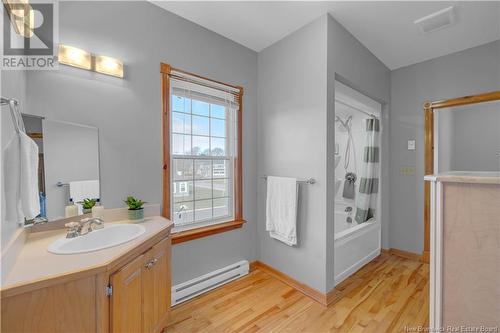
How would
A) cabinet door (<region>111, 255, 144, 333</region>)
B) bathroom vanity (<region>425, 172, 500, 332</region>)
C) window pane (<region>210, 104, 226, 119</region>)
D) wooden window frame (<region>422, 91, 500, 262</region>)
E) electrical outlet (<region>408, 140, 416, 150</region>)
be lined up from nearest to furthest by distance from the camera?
bathroom vanity (<region>425, 172, 500, 332</region>) → cabinet door (<region>111, 255, 144, 333</region>) → window pane (<region>210, 104, 226, 119</region>) → wooden window frame (<region>422, 91, 500, 262</region>) → electrical outlet (<region>408, 140, 416, 150</region>)

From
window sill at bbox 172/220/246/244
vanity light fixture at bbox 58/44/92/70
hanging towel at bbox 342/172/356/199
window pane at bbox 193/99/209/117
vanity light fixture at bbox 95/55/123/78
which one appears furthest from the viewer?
hanging towel at bbox 342/172/356/199

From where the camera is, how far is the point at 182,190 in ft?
7.22

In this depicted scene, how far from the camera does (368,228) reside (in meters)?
2.83

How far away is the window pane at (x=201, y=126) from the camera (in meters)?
2.27

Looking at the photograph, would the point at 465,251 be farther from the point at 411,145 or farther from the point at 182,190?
the point at 411,145

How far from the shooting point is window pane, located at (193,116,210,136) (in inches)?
89.4

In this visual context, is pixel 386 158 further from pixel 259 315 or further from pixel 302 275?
pixel 259 315

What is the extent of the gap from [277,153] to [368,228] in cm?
162

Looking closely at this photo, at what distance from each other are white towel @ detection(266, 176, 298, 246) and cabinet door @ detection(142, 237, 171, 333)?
1.16 metres

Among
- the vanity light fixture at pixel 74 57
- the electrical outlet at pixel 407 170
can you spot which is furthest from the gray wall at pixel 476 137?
the vanity light fixture at pixel 74 57

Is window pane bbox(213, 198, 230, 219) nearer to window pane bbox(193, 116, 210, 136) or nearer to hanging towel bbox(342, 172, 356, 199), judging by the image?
window pane bbox(193, 116, 210, 136)

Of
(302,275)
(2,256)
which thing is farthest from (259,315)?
(2,256)

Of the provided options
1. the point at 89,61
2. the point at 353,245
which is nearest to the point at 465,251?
the point at 353,245

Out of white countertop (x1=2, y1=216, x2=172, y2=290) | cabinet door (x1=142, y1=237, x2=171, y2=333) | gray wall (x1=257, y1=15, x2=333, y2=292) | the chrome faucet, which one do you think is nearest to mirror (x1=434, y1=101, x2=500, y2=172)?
gray wall (x1=257, y1=15, x2=333, y2=292)
